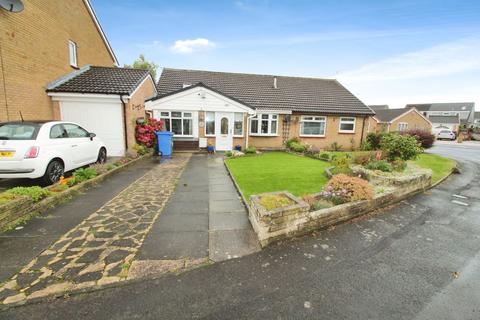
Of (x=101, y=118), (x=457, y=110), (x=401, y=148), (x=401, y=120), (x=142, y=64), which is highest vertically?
(x=142, y=64)

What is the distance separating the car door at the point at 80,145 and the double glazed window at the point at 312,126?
1382 centimetres

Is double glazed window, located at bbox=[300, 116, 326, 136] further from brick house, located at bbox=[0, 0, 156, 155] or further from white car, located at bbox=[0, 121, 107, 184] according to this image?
white car, located at bbox=[0, 121, 107, 184]

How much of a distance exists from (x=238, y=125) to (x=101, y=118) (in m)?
7.98

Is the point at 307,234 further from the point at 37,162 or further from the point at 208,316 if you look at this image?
the point at 37,162

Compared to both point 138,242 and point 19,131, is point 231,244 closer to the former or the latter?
point 138,242

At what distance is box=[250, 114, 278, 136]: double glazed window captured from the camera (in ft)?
52.7

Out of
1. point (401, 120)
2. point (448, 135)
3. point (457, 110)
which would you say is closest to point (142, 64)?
point (401, 120)

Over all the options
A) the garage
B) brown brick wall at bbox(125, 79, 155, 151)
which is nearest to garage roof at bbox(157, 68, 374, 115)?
brown brick wall at bbox(125, 79, 155, 151)

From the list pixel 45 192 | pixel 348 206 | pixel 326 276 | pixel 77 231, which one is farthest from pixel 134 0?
pixel 326 276

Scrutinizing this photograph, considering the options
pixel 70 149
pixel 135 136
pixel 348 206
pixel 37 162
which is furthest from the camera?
pixel 135 136

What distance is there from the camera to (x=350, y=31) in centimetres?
1205

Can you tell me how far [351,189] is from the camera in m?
5.08

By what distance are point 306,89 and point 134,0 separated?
45.9ft

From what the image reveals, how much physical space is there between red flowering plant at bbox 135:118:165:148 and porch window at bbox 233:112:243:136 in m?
5.01
